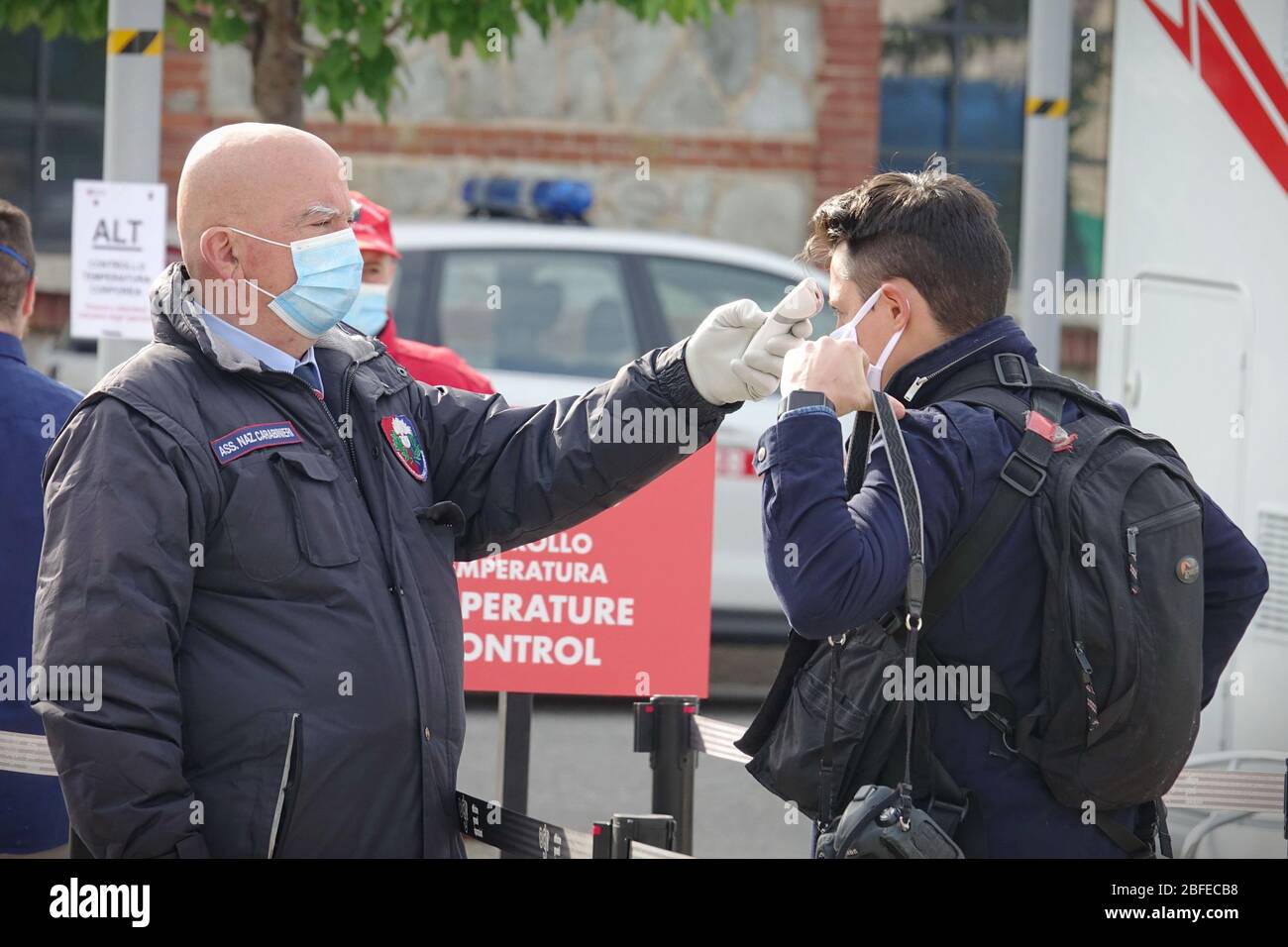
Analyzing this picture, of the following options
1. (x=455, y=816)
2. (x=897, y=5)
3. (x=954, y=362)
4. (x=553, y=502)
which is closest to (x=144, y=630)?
(x=455, y=816)

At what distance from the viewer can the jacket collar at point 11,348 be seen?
11.8 feet

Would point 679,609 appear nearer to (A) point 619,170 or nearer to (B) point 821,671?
(B) point 821,671

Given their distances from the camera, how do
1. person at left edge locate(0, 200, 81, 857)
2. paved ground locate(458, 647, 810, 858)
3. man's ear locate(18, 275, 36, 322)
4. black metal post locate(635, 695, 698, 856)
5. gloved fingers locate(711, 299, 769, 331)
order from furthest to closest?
1. paved ground locate(458, 647, 810, 858)
2. black metal post locate(635, 695, 698, 856)
3. man's ear locate(18, 275, 36, 322)
4. person at left edge locate(0, 200, 81, 857)
5. gloved fingers locate(711, 299, 769, 331)

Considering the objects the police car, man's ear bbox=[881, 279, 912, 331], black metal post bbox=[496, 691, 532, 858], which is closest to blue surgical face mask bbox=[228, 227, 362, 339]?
man's ear bbox=[881, 279, 912, 331]

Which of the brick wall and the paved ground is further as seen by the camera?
the brick wall

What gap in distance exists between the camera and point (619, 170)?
1148 centimetres

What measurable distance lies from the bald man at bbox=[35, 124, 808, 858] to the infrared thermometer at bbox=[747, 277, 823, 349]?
3 centimetres

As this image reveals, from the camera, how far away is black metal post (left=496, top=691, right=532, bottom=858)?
4.50m

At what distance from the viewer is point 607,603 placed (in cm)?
450

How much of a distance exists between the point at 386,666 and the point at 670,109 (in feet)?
30.5

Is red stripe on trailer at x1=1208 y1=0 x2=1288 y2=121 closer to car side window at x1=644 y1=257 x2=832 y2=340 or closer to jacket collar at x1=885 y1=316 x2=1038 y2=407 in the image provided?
jacket collar at x1=885 y1=316 x2=1038 y2=407
